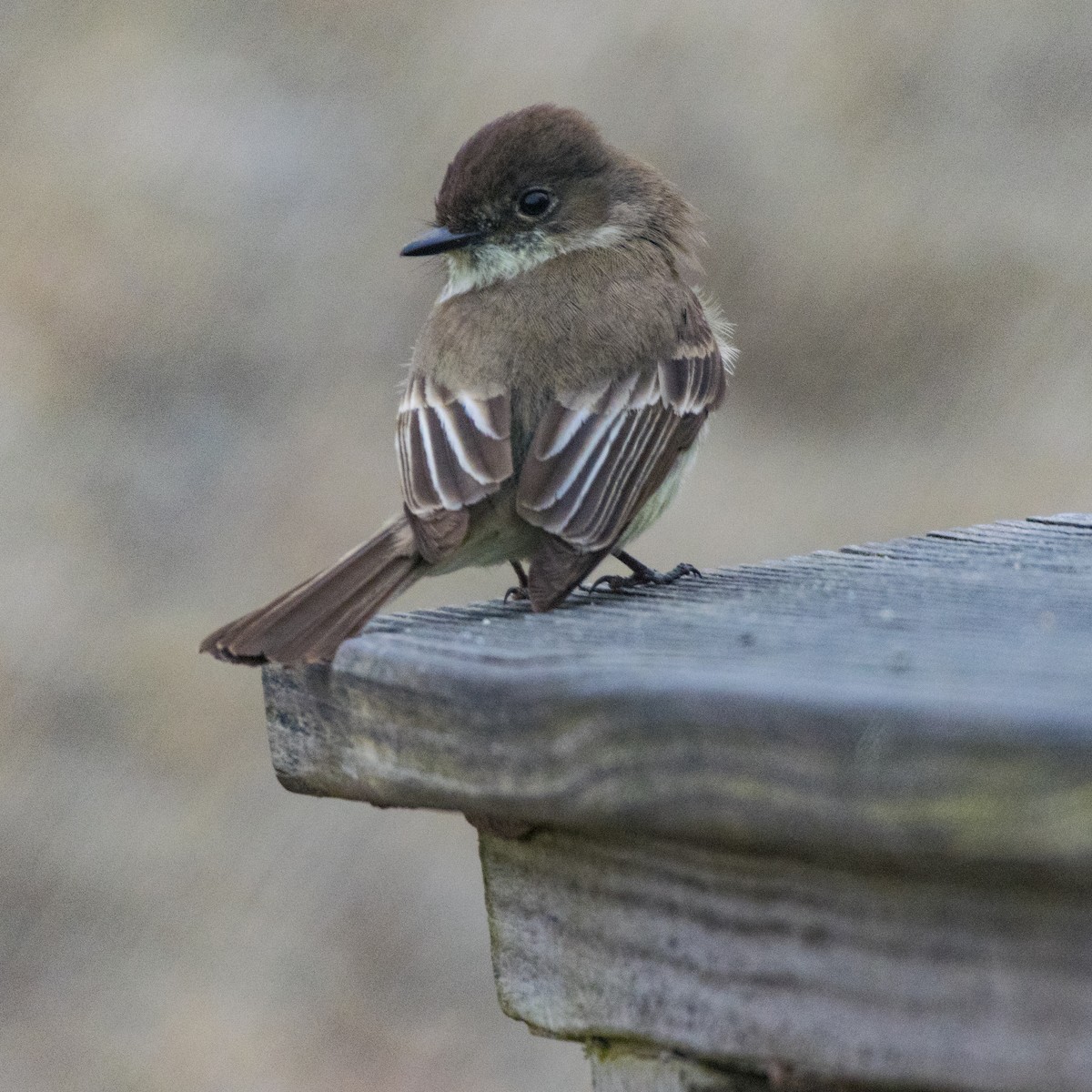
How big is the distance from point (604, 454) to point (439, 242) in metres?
1.11

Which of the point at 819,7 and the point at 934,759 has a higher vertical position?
the point at 819,7

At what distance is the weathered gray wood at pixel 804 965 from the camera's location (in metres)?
2.25

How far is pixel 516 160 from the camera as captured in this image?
5355mm

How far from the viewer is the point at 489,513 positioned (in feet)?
13.9

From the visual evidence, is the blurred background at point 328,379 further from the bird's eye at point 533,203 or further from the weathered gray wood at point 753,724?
the weathered gray wood at point 753,724

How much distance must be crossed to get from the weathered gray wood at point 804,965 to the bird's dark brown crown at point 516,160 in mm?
2809

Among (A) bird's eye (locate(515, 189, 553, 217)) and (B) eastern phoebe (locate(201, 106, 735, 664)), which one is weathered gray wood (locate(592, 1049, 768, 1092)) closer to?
(B) eastern phoebe (locate(201, 106, 735, 664))

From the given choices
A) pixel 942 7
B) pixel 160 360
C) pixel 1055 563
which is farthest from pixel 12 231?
pixel 1055 563

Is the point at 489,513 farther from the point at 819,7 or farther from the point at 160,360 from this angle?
the point at 819,7

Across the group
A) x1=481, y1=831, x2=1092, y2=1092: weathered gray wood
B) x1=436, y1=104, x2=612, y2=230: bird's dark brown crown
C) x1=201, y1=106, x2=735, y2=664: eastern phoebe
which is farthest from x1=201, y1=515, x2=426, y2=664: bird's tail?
x1=436, y1=104, x2=612, y2=230: bird's dark brown crown

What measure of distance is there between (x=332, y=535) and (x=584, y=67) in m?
2.79

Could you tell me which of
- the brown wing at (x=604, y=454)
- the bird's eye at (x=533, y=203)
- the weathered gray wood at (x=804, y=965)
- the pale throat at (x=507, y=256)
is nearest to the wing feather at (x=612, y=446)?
the brown wing at (x=604, y=454)

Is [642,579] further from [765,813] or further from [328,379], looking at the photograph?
[328,379]

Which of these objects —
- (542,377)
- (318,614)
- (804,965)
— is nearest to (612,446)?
(542,377)
